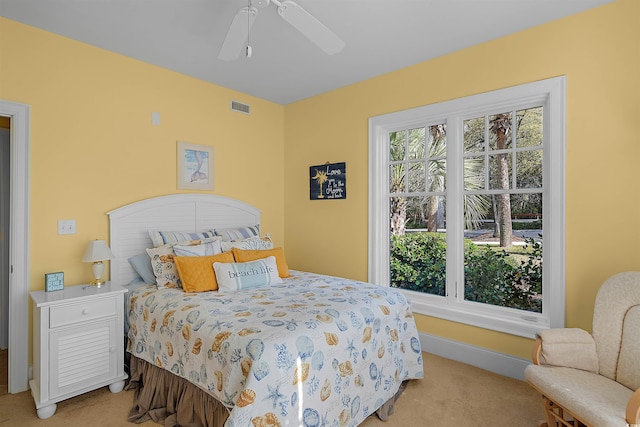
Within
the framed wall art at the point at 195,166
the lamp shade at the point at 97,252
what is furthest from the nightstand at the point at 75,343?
the framed wall art at the point at 195,166

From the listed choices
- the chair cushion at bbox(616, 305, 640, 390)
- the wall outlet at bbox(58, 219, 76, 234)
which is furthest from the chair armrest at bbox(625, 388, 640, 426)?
the wall outlet at bbox(58, 219, 76, 234)

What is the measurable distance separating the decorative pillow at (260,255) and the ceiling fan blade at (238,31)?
5.07 feet

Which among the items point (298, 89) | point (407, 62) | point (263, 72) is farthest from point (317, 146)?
point (407, 62)

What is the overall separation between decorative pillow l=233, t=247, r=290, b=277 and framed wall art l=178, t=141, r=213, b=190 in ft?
3.37

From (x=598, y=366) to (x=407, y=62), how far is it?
2.75 m

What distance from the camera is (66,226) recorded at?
2619 mm

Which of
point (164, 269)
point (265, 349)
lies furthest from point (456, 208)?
point (164, 269)

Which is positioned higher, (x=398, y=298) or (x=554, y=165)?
(x=554, y=165)

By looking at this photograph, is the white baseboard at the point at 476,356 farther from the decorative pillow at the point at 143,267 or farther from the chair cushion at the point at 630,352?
the decorative pillow at the point at 143,267

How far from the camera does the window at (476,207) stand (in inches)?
99.9

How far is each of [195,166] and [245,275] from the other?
150cm

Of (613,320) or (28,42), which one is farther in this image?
(28,42)

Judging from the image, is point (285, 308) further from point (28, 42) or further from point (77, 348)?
point (28, 42)

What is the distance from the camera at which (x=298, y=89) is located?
149 inches
